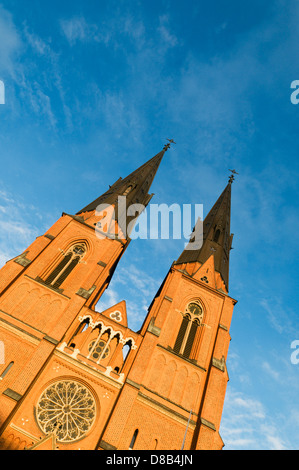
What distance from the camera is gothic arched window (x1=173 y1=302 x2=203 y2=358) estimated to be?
2059 cm

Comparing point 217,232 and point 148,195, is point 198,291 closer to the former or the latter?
point 217,232

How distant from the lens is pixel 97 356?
18.1m

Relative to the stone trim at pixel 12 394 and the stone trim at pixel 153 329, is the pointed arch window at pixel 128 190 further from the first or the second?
the stone trim at pixel 12 394

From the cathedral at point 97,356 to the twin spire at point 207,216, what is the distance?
308cm

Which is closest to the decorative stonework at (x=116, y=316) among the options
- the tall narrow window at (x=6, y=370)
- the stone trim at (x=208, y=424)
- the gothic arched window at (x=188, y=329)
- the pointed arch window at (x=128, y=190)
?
the gothic arched window at (x=188, y=329)

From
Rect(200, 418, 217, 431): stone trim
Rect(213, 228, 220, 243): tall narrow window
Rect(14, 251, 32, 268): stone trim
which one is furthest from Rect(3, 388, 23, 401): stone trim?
Rect(213, 228, 220, 243): tall narrow window

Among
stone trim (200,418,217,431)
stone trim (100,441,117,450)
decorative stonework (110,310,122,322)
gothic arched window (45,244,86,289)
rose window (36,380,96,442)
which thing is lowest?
stone trim (100,441,117,450)

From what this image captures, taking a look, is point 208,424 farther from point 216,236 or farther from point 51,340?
point 216,236

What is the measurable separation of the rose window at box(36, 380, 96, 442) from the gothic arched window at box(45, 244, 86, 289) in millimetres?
6492


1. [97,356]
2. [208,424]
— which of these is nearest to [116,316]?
[97,356]

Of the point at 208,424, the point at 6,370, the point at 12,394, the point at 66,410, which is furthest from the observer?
the point at 208,424

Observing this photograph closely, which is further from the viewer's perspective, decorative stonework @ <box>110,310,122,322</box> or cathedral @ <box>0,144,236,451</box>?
decorative stonework @ <box>110,310,122,322</box>

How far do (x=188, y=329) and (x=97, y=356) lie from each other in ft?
22.2

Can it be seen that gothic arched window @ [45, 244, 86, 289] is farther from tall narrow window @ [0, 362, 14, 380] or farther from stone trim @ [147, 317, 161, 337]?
stone trim @ [147, 317, 161, 337]
